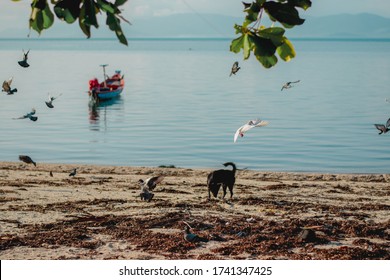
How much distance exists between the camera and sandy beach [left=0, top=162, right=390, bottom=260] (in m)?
8.74

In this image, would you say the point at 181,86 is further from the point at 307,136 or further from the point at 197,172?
the point at 197,172

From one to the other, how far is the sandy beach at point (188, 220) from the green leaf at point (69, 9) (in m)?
4.93

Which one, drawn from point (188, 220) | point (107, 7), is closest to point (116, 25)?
point (107, 7)

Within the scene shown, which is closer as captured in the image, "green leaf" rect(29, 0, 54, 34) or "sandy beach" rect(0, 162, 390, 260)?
"green leaf" rect(29, 0, 54, 34)

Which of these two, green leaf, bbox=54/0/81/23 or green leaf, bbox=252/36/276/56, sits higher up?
green leaf, bbox=54/0/81/23

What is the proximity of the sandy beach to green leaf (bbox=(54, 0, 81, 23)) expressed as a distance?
4.93 m

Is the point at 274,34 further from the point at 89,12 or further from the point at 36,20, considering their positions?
the point at 36,20

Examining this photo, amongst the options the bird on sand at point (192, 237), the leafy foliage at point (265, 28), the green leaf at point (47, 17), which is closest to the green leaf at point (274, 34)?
the leafy foliage at point (265, 28)

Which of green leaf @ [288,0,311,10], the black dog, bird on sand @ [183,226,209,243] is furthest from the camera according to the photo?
the black dog

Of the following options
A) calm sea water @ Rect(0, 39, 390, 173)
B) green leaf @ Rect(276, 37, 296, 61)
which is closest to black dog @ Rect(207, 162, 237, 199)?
green leaf @ Rect(276, 37, 296, 61)

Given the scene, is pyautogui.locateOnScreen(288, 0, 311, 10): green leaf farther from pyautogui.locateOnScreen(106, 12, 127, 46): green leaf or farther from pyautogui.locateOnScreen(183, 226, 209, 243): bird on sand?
pyautogui.locateOnScreen(183, 226, 209, 243): bird on sand

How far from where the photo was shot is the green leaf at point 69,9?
3.99 meters

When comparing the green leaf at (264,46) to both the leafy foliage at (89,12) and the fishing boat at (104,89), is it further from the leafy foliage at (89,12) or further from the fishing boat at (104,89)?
the fishing boat at (104,89)

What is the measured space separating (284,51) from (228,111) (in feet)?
129
